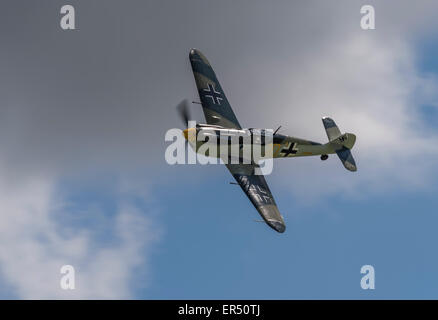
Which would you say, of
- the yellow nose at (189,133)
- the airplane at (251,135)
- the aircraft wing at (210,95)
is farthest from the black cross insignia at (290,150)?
the yellow nose at (189,133)

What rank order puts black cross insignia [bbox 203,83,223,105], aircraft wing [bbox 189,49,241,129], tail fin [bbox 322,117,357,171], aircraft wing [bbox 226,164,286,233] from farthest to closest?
black cross insignia [bbox 203,83,223,105], aircraft wing [bbox 189,49,241,129], tail fin [bbox 322,117,357,171], aircraft wing [bbox 226,164,286,233]

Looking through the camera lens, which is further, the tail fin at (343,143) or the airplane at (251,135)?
the tail fin at (343,143)

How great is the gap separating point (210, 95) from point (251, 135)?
19.7 feet

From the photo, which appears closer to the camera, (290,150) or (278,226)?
(278,226)

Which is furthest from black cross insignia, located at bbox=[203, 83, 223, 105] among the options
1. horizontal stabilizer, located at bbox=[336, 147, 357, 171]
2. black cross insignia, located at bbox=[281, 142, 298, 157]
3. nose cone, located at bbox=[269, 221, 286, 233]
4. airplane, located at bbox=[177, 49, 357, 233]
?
nose cone, located at bbox=[269, 221, 286, 233]

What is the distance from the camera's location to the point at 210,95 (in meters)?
43.3

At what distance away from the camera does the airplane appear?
121 ft

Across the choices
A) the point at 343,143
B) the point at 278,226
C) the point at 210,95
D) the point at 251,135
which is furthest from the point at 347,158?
the point at 210,95

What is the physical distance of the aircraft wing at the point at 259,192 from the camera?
1387 inches

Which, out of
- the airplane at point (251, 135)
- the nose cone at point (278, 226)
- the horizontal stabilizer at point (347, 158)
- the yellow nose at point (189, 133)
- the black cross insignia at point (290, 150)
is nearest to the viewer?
the nose cone at point (278, 226)

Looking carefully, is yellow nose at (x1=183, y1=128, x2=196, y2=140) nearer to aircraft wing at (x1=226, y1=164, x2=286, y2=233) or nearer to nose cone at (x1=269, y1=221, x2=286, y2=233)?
aircraft wing at (x1=226, y1=164, x2=286, y2=233)

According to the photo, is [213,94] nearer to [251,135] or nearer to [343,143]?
[251,135]

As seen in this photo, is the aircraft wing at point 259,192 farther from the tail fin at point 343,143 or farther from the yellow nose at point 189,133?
the tail fin at point 343,143
